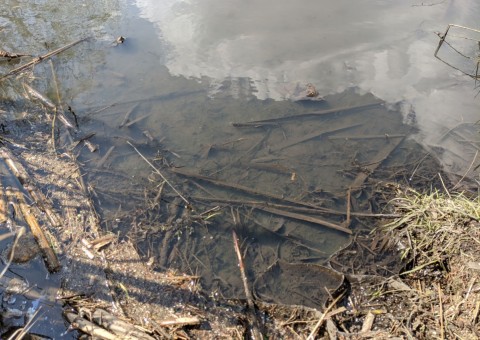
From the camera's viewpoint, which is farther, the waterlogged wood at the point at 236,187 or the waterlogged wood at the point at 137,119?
the waterlogged wood at the point at 137,119

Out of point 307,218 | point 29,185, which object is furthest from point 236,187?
point 29,185

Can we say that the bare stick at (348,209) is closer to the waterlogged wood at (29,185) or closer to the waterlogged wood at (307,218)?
A: the waterlogged wood at (307,218)

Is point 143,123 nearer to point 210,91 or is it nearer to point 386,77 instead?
point 210,91

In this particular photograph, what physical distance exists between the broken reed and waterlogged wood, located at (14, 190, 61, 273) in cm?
374

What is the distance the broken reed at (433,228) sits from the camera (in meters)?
3.56

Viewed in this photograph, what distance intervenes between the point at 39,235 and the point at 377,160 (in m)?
4.59

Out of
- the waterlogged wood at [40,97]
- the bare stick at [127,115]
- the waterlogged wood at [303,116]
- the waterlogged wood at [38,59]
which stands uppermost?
the waterlogged wood at [38,59]

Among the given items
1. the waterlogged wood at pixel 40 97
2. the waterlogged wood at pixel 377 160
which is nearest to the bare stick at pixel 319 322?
the waterlogged wood at pixel 377 160

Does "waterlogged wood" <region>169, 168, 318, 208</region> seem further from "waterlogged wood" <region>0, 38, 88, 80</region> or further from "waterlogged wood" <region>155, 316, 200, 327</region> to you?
"waterlogged wood" <region>0, 38, 88, 80</region>

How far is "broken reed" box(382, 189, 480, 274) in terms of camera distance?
11.7 feet

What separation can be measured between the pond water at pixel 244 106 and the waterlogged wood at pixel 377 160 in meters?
0.03

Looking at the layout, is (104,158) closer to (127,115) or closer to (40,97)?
(127,115)

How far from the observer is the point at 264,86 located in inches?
257

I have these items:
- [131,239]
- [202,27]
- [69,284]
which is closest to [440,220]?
[131,239]
